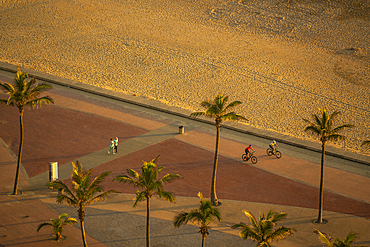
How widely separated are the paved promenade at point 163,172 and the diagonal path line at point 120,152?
0.06m

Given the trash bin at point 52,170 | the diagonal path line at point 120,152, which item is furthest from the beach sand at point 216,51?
the trash bin at point 52,170

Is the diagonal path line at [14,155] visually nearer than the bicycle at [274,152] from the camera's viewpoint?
Yes

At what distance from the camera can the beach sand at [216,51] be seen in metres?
40.6

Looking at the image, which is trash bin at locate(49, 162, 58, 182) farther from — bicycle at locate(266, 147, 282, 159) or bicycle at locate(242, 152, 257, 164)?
bicycle at locate(266, 147, 282, 159)

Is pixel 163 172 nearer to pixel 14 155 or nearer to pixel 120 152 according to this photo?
pixel 120 152

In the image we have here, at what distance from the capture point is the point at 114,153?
1175 inches

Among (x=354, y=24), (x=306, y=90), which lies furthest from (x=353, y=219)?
(x=354, y=24)

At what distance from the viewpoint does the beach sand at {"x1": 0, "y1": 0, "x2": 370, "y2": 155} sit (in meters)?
40.6

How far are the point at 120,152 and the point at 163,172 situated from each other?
3962 mm

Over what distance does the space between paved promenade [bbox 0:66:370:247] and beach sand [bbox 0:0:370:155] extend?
4979mm

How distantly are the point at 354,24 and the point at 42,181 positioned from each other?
156 feet

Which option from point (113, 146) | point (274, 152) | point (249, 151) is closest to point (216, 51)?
point (274, 152)

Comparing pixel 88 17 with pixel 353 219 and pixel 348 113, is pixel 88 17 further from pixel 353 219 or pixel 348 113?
pixel 353 219

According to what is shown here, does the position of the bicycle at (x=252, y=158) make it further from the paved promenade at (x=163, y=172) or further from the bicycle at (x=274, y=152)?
the bicycle at (x=274, y=152)
